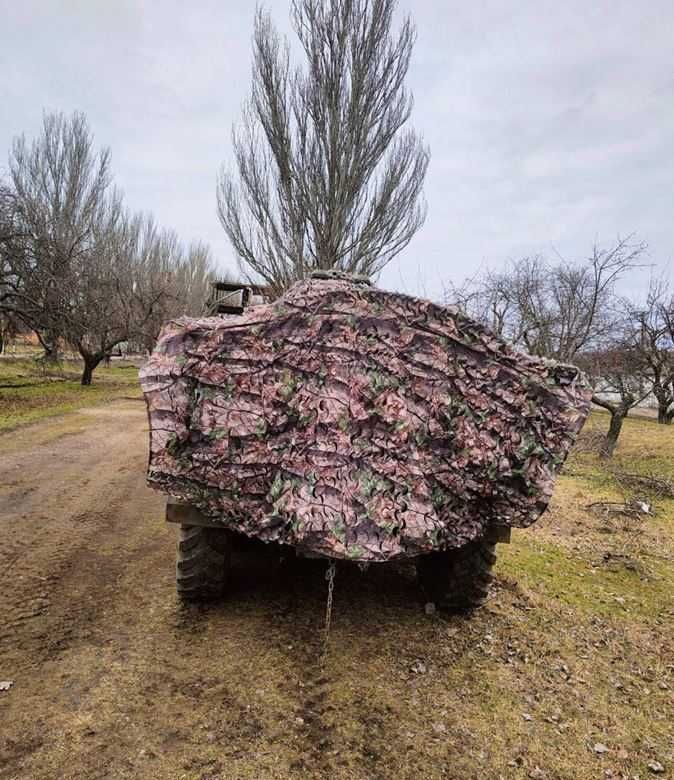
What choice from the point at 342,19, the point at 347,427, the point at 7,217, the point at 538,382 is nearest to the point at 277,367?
the point at 347,427

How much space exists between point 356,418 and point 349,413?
0.04 m

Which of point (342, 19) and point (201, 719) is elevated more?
point (342, 19)

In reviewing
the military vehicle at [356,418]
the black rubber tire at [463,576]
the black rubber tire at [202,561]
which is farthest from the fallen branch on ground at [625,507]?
the black rubber tire at [202,561]

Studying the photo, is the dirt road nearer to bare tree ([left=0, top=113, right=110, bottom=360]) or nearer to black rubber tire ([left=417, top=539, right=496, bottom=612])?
black rubber tire ([left=417, top=539, right=496, bottom=612])

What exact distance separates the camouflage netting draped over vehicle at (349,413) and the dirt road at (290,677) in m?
0.75

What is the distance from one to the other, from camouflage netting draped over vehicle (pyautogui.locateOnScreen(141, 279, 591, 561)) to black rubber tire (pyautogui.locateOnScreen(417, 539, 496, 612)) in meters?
0.57

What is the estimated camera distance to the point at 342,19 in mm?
10312

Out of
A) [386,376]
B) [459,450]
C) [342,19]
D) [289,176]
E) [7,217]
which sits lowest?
[459,450]

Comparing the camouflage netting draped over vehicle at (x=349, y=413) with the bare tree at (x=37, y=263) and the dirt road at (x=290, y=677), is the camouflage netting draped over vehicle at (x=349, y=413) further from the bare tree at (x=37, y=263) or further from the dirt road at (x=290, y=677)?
the bare tree at (x=37, y=263)

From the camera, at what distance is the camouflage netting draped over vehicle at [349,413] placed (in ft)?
7.50

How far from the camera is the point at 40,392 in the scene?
15219 millimetres

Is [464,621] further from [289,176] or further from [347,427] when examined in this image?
[289,176]

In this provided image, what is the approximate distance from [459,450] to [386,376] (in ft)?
1.65

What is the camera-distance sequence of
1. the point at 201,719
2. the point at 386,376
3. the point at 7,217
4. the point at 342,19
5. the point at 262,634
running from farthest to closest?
Result: 1. the point at 7,217
2. the point at 342,19
3. the point at 262,634
4. the point at 386,376
5. the point at 201,719
